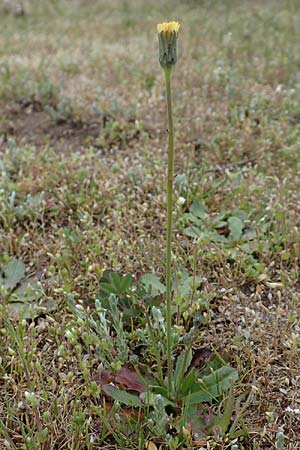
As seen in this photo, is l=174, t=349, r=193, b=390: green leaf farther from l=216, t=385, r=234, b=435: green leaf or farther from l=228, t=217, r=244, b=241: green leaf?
l=228, t=217, r=244, b=241: green leaf

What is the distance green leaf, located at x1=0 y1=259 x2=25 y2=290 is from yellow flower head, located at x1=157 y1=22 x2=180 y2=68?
1464 mm

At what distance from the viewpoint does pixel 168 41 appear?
5.13ft

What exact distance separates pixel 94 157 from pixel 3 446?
2.22 metres

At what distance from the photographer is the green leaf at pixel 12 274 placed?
8.70 ft

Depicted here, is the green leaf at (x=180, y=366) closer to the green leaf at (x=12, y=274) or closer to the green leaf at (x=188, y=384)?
the green leaf at (x=188, y=384)

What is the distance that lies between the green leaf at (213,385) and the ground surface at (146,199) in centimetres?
6

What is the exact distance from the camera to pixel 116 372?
2062mm

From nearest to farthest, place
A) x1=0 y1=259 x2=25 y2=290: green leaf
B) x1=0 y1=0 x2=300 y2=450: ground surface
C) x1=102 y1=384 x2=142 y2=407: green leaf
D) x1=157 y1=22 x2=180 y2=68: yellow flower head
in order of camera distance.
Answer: x1=157 y1=22 x2=180 y2=68: yellow flower head → x1=102 y1=384 x2=142 y2=407: green leaf → x1=0 y1=0 x2=300 y2=450: ground surface → x1=0 y1=259 x2=25 y2=290: green leaf

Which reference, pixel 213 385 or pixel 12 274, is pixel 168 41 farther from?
pixel 12 274

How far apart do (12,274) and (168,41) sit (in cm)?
153

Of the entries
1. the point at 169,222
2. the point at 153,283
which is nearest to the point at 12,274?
the point at 153,283

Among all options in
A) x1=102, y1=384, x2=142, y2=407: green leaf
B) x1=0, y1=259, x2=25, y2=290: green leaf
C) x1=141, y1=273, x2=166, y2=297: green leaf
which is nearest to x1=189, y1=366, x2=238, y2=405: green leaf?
x1=102, y1=384, x2=142, y2=407: green leaf

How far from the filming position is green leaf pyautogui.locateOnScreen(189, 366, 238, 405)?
1.95 meters

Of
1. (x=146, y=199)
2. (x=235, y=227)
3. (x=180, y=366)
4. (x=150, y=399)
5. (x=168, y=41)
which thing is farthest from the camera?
(x=146, y=199)
